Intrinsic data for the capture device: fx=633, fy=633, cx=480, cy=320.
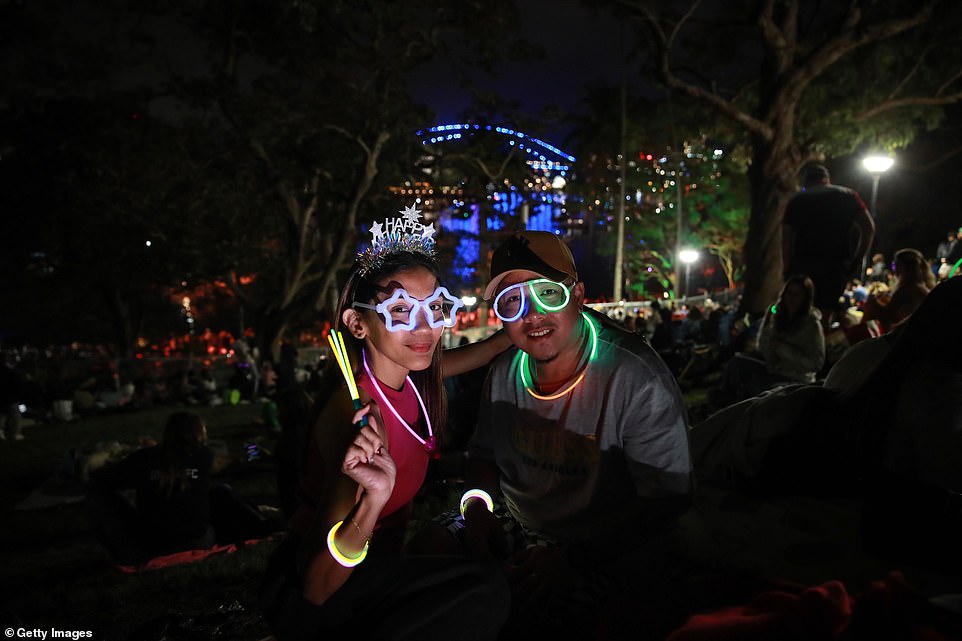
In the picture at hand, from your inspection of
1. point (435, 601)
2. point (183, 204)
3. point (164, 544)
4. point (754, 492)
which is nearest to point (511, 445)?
point (435, 601)

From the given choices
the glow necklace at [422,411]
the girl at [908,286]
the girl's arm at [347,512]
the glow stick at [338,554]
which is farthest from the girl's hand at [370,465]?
the girl at [908,286]

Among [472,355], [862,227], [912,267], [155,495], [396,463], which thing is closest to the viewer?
[396,463]

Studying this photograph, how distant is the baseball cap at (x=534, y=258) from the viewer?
2.62 m

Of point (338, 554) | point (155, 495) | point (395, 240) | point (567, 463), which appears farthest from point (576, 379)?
point (155, 495)

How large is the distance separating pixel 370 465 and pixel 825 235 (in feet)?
20.2

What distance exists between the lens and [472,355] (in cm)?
330

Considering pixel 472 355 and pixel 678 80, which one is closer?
pixel 472 355

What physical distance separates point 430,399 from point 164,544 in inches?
136

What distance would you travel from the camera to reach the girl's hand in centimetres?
183

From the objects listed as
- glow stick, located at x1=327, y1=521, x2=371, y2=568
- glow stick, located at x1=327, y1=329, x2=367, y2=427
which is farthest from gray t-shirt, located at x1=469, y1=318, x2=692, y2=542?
glow stick, located at x1=327, y1=521, x2=371, y2=568

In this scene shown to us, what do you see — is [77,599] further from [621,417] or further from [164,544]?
[621,417]

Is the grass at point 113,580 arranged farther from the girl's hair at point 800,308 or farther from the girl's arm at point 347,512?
the girl's hair at point 800,308

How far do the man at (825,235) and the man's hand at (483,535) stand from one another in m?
5.32

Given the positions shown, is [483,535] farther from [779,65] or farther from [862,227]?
[779,65]
